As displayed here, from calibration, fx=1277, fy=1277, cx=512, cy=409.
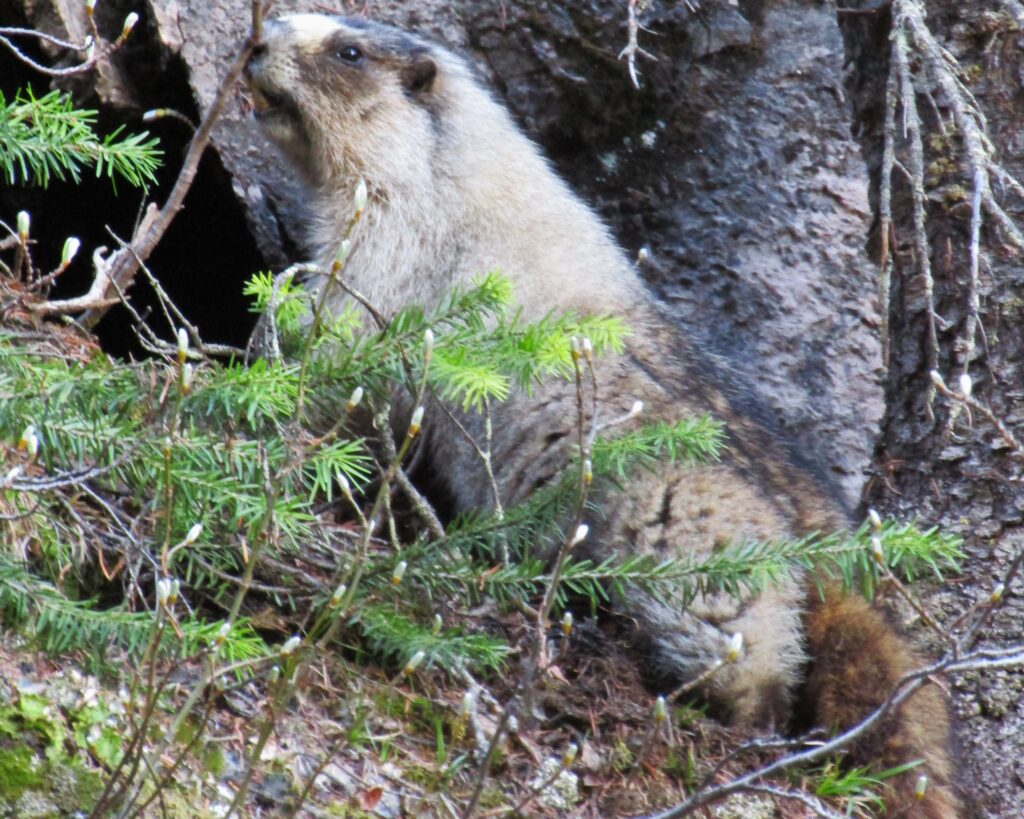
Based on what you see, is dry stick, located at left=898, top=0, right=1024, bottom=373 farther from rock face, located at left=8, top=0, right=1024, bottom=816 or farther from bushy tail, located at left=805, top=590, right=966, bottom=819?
rock face, located at left=8, top=0, right=1024, bottom=816

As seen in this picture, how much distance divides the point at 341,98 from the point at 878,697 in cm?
356

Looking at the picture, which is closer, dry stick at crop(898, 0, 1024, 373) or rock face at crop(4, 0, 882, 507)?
dry stick at crop(898, 0, 1024, 373)

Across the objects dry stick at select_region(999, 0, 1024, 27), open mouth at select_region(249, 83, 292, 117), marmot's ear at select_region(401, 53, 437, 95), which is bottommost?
open mouth at select_region(249, 83, 292, 117)

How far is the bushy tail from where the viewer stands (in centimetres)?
430

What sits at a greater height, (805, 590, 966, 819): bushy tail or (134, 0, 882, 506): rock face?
(134, 0, 882, 506): rock face

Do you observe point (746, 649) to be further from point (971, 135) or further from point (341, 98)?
point (341, 98)

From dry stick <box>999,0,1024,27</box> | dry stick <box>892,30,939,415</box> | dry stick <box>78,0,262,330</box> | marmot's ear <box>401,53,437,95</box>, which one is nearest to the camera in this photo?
dry stick <box>78,0,262,330</box>

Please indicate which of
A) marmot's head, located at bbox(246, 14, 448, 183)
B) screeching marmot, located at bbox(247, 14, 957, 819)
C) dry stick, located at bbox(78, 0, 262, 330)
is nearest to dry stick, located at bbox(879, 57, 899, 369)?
screeching marmot, located at bbox(247, 14, 957, 819)

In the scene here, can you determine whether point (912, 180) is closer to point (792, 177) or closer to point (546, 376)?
point (546, 376)

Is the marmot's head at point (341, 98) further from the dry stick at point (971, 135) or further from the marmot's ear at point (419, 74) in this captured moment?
the dry stick at point (971, 135)

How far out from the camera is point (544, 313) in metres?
5.42

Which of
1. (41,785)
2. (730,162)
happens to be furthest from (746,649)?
(730,162)

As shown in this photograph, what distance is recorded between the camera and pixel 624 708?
4.63 metres

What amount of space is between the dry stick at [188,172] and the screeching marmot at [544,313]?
0.70m
